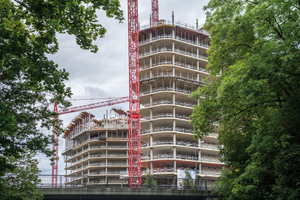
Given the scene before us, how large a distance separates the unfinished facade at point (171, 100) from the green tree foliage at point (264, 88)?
46.9 metres

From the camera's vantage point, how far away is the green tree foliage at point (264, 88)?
52.1 feet

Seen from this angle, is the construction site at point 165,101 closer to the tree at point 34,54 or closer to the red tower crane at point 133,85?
the red tower crane at point 133,85

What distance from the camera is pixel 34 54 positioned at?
12578 millimetres

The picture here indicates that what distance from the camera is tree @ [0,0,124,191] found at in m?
12.2

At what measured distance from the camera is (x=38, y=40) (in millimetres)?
13164

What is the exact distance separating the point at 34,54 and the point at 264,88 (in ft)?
35.0

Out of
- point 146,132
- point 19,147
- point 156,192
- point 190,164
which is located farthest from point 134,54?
point 19,147

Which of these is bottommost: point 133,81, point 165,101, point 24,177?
point 24,177

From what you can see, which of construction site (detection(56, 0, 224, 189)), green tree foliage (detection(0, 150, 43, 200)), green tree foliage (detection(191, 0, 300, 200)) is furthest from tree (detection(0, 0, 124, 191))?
construction site (detection(56, 0, 224, 189))

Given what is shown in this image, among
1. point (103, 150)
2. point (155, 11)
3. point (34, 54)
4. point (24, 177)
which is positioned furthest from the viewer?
point (103, 150)

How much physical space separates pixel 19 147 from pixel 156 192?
15078mm

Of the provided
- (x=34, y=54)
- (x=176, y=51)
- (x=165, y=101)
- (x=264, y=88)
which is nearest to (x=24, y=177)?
(x=34, y=54)

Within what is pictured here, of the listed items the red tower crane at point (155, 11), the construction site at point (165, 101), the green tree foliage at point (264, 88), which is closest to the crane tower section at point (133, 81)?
the construction site at point (165, 101)

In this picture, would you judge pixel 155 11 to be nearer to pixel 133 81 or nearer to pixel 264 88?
pixel 133 81
